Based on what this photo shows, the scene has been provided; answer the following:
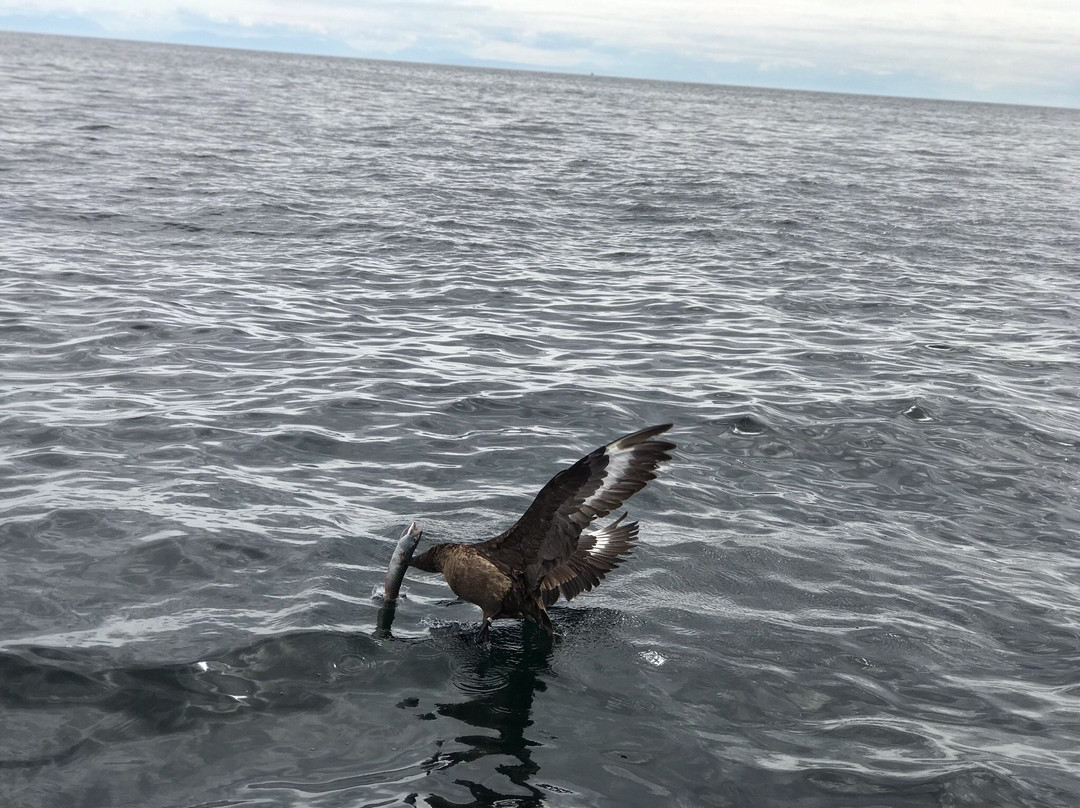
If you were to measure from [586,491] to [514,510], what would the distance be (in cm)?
225

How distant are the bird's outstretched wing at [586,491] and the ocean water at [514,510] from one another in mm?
739

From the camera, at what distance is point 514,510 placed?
810 centimetres

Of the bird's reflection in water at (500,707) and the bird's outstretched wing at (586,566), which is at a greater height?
the bird's outstretched wing at (586,566)

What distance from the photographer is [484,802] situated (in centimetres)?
486

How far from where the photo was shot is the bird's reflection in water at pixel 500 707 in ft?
16.3

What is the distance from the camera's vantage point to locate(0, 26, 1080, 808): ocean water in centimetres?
528

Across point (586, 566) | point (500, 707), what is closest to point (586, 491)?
point (586, 566)

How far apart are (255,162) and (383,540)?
74.6ft

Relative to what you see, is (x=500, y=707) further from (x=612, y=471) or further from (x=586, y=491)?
(x=612, y=471)

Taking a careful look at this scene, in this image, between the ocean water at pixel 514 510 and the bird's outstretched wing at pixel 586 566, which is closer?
the ocean water at pixel 514 510

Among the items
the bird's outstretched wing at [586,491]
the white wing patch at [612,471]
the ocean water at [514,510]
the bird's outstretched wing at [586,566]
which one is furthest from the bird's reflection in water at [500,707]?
the white wing patch at [612,471]

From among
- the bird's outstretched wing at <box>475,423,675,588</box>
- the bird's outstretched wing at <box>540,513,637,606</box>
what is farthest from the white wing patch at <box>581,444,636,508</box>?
the bird's outstretched wing at <box>540,513,637,606</box>

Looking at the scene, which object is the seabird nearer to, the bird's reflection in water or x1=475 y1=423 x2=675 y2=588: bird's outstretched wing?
x1=475 y1=423 x2=675 y2=588: bird's outstretched wing

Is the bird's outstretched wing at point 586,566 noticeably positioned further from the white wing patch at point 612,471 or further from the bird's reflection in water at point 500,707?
the white wing patch at point 612,471
